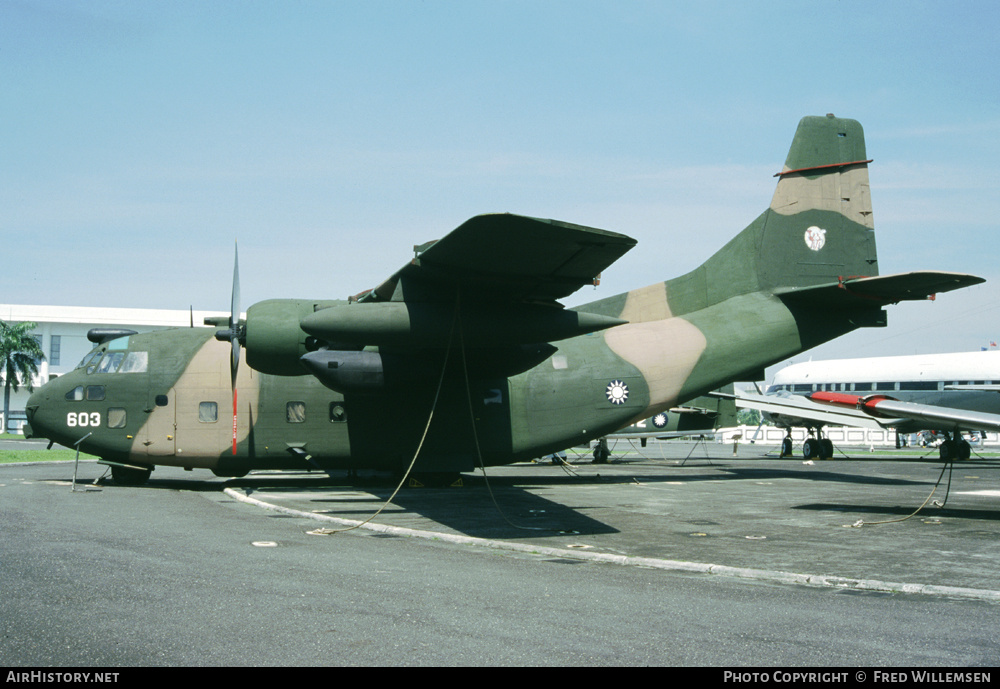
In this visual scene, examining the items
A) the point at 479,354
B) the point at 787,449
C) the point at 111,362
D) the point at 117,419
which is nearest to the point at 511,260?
the point at 479,354

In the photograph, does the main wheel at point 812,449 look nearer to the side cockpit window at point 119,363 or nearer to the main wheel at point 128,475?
the main wheel at point 128,475

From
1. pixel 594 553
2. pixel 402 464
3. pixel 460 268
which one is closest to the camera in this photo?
pixel 594 553

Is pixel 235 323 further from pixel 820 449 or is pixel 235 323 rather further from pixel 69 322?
pixel 69 322

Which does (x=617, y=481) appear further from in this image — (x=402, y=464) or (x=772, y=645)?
(x=772, y=645)

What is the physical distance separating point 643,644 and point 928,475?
77.1 feet

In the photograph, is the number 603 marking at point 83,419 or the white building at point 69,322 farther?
the white building at point 69,322

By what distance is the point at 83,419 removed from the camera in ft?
58.8

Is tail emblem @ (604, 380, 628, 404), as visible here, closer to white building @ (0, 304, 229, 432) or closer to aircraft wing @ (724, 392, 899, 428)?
aircraft wing @ (724, 392, 899, 428)

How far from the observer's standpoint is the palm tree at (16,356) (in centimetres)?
7325

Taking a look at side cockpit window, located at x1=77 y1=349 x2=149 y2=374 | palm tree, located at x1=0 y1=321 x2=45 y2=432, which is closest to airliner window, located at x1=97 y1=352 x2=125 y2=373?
side cockpit window, located at x1=77 y1=349 x2=149 y2=374

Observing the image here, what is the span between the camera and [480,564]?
9055 mm

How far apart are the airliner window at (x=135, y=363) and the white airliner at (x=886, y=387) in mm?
18517

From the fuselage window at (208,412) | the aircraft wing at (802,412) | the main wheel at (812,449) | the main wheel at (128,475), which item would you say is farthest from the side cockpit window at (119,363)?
the main wheel at (812,449)
